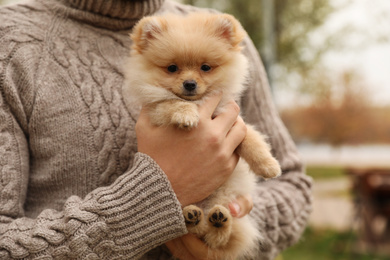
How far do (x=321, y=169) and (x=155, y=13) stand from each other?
14.9 feet

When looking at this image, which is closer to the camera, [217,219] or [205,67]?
[217,219]

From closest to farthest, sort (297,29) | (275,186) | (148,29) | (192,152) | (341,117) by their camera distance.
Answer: (192,152) → (148,29) → (275,186) → (341,117) → (297,29)

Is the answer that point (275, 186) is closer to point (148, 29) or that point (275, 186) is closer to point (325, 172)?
point (148, 29)

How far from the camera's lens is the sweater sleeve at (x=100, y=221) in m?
1.18

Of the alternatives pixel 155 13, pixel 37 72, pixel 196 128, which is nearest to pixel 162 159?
pixel 196 128

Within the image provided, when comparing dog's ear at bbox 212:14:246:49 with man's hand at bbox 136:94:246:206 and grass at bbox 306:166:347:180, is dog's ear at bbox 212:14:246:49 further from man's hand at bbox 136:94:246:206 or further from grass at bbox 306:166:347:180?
grass at bbox 306:166:347:180

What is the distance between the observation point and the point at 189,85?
1.37 m

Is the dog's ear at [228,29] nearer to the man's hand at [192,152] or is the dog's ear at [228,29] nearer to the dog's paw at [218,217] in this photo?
the man's hand at [192,152]

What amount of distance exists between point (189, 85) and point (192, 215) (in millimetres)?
432

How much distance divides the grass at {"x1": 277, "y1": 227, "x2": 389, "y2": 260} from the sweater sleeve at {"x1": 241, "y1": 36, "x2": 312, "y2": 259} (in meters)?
3.40

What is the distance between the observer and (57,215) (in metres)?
1.25

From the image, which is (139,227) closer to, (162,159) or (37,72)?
(162,159)

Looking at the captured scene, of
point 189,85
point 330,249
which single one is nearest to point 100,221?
point 189,85

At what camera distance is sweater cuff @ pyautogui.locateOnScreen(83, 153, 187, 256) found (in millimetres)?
1210
